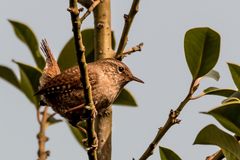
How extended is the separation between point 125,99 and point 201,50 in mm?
1219

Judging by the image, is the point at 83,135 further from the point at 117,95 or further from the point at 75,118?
the point at 117,95

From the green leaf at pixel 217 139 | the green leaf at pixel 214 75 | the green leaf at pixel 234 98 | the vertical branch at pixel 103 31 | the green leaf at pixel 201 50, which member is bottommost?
the green leaf at pixel 217 139

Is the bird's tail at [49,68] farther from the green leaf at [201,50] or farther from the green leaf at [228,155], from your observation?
the green leaf at [228,155]

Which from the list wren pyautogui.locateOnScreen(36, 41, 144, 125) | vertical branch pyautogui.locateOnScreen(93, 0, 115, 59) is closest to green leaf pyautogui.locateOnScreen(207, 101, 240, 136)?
vertical branch pyautogui.locateOnScreen(93, 0, 115, 59)

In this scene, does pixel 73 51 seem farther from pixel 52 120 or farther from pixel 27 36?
pixel 52 120

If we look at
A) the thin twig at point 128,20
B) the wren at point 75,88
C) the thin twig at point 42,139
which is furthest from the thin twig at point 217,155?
the wren at point 75,88

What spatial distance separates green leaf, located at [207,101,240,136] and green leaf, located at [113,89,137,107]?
4.43ft

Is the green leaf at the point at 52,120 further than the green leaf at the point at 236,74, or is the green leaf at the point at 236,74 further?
the green leaf at the point at 52,120

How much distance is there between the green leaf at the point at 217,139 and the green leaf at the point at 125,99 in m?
1.36

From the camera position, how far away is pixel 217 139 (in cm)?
277

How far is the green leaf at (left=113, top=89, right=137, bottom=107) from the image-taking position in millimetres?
4168

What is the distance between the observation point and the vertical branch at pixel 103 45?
3203 millimetres

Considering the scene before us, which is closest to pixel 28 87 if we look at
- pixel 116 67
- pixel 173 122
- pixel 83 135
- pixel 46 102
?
pixel 46 102

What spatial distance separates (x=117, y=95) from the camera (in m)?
4.34
